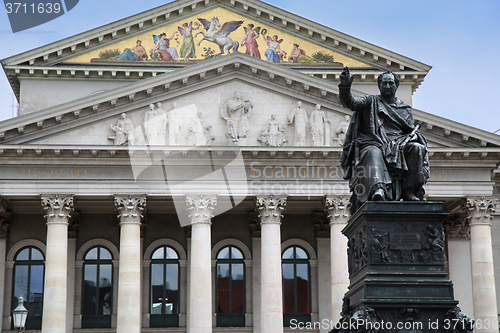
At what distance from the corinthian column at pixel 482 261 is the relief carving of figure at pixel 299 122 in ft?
25.8

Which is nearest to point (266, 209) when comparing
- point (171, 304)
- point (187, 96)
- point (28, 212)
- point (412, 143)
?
point (187, 96)

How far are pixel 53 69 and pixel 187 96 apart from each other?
1135cm

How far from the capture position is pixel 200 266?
34156 mm

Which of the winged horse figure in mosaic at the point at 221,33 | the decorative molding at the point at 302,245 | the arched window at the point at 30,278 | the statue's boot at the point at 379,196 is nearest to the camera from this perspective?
the statue's boot at the point at 379,196

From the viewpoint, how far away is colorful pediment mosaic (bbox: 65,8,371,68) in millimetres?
44969

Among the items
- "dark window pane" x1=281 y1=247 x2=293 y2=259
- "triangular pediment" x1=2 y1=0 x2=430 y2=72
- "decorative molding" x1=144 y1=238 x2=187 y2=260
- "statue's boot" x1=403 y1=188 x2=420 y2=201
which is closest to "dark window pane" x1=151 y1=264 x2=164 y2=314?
"decorative molding" x1=144 y1=238 x2=187 y2=260

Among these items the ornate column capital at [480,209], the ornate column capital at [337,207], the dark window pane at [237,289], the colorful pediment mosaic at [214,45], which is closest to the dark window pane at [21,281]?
the dark window pane at [237,289]

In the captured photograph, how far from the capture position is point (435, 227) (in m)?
8.66

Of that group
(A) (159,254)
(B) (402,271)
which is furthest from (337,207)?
(B) (402,271)

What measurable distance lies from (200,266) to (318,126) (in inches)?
318

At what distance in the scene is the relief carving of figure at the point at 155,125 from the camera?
115 feet

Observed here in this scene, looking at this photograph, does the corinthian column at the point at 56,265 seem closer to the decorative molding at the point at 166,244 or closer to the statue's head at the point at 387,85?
the decorative molding at the point at 166,244

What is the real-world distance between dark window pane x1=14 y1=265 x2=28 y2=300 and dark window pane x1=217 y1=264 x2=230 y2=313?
9652 mm

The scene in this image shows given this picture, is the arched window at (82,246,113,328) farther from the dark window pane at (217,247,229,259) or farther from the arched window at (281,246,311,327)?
the arched window at (281,246,311,327)
